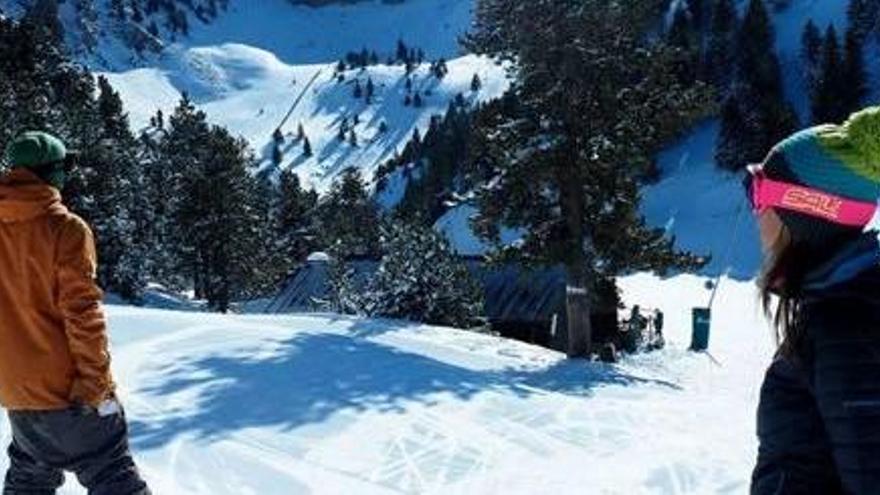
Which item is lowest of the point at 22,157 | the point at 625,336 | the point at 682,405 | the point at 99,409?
the point at 625,336

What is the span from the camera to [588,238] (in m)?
21.2

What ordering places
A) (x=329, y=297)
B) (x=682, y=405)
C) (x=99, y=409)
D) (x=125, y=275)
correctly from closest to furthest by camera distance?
(x=99, y=409), (x=682, y=405), (x=329, y=297), (x=125, y=275)

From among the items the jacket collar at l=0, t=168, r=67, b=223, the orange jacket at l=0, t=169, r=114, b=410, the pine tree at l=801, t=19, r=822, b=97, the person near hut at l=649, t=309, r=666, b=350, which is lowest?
the person near hut at l=649, t=309, r=666, b=350

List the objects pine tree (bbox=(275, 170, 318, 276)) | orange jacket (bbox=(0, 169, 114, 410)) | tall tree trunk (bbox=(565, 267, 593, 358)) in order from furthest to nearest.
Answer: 1. pine tree (bbox=(275, 170, 318, 276))
2. tall tree trunk (bbox=(565, 267, 593, 358))
3. orange jacket (bbox=(0, 169, 114, 410))

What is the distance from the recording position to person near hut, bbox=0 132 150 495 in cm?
499

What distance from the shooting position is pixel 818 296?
2.58 metres

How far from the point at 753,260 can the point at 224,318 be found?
54768mm

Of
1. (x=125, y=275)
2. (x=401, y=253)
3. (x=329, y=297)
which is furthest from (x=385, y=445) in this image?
(x=125, y=275)

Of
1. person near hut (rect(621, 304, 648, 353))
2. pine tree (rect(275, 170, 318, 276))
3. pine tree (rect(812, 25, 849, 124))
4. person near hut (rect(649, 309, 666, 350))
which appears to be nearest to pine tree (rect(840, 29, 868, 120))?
pine tree (rect(812, 25, 849, 124))

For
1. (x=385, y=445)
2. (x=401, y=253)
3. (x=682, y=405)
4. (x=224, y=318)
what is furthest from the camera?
(x=401, y=253)

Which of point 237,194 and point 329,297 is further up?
point 237,194

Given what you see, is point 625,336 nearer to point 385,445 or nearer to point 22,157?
point 385,445

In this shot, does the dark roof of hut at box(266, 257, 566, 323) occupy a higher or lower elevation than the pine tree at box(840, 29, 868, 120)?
lower

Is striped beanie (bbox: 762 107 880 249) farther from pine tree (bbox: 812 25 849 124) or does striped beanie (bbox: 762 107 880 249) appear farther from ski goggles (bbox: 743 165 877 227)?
pine tree (bbox: 812 25 849 124)
